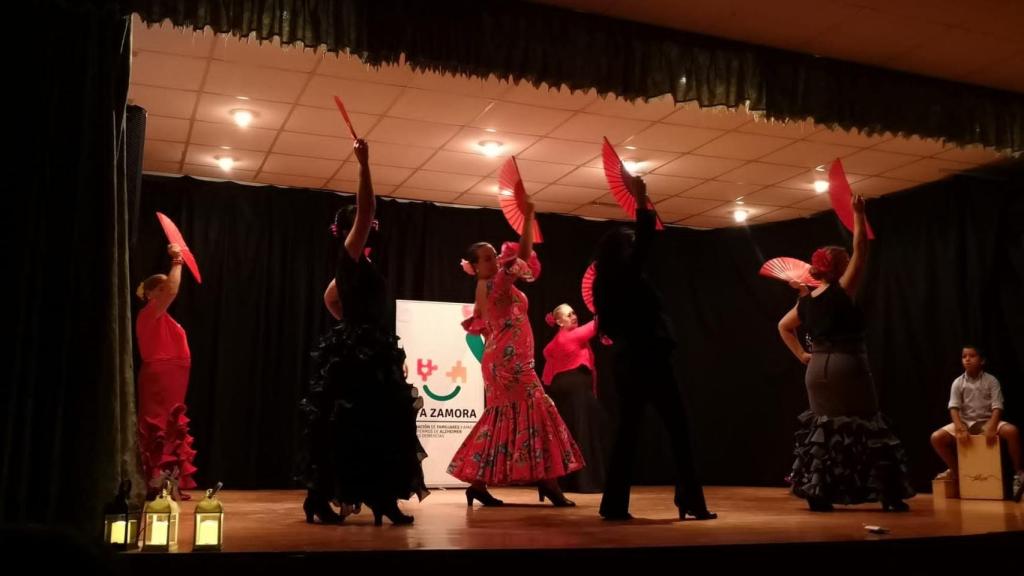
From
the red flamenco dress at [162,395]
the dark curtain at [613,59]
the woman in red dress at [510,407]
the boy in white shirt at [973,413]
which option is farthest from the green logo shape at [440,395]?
the boy in white shirt at [973,413]

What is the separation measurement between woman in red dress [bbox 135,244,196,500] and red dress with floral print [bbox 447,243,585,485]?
7.02ft

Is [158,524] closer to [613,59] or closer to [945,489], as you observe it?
[613,59]

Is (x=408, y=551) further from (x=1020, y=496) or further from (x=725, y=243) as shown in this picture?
(x=725, y=243)

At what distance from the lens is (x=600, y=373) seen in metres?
10.4

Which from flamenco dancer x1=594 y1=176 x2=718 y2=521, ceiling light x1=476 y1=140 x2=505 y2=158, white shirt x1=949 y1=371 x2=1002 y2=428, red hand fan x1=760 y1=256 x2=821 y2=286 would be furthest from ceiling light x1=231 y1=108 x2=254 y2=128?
white shirt x1=949 y1=371 x2=1002 y2=428

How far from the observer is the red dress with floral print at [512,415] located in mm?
5246

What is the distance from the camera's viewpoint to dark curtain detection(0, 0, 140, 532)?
3.41 m

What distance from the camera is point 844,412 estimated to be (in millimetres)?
5301

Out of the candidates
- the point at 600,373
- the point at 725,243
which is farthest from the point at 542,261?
the point at 725,243

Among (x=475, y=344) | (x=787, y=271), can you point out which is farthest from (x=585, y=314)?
(x=787, y=271)

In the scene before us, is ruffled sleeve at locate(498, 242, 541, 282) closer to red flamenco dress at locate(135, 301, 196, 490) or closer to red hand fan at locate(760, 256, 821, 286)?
red hand fan at locate(760, 256, 821, 286)

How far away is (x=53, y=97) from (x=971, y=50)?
5.47 m

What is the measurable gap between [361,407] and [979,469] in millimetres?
5501

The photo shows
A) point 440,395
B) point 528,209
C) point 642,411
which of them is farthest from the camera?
point 440,395
